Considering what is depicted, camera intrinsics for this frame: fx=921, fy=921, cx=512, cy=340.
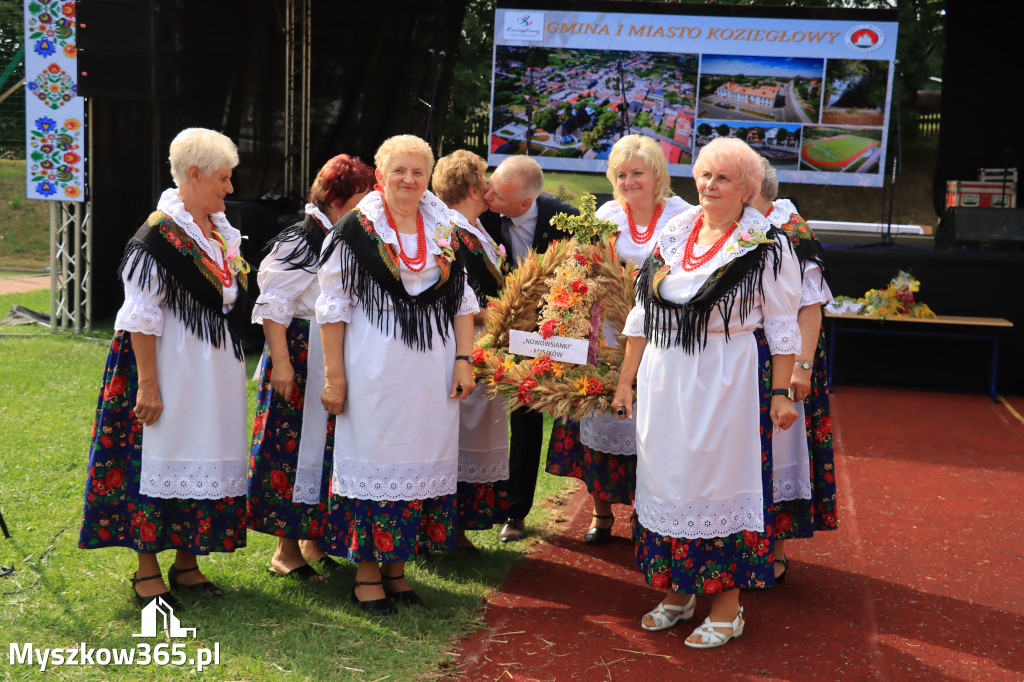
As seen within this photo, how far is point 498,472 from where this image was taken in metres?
3.78

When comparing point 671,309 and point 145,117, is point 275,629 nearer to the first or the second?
point 671,309

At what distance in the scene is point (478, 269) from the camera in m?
3.74

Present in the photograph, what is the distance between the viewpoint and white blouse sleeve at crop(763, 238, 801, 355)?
9.82 ft

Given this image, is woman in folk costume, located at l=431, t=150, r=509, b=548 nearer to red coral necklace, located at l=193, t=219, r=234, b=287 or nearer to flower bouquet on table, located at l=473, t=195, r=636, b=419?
flower bouquet on table, located at l=473, t=195, r=636, b=419

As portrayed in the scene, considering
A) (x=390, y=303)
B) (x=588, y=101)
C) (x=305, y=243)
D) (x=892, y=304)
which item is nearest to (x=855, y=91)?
(x=588, y=101)

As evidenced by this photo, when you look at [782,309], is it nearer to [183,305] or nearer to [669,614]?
[669,614]

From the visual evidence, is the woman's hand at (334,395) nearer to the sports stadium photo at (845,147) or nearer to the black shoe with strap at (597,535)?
the black shoe with strap at (597,535)

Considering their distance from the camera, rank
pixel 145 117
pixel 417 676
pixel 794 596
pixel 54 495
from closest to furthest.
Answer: pixel 417 676 < pixel 794 596 < pixel 54 495 < pixel 145 117

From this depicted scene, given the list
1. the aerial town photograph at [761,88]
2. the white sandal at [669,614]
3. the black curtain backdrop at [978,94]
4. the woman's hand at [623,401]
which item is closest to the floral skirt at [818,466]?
the white sandal at [669,614]

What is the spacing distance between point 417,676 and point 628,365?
49.8 inches

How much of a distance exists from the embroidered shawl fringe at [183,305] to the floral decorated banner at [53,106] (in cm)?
569

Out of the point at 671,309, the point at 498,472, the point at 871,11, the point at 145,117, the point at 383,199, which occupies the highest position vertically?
the point at 871,11

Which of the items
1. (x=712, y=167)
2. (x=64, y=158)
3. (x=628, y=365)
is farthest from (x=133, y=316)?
(x=64, y=158)

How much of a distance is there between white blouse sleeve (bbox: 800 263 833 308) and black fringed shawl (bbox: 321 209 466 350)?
140cm
